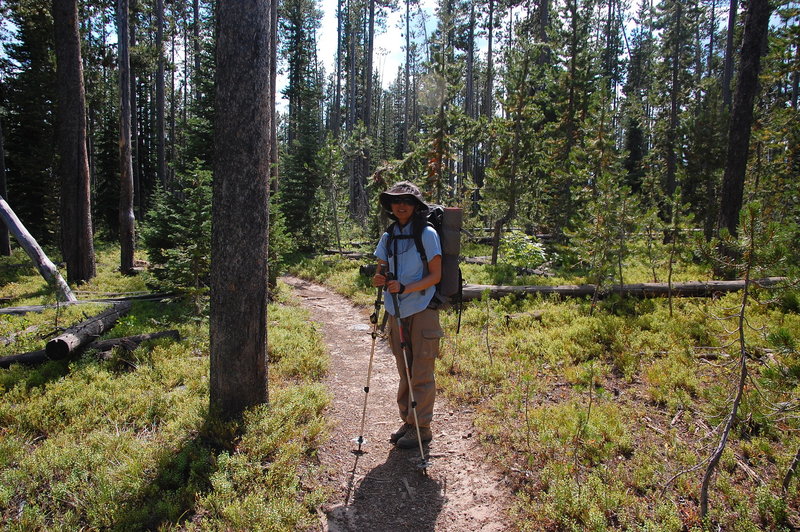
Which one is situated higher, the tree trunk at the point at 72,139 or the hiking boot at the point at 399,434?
the tree trunk at the point at 72,139

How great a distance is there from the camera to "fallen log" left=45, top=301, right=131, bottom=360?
6117 millimetres

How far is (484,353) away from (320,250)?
14924 millimetres

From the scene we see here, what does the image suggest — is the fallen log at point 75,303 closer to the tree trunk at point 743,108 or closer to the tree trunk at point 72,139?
the tree trunk at point 72,139

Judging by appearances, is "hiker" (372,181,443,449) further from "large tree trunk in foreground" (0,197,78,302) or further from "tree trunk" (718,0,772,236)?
"tree trunk" (718,0,772,236)

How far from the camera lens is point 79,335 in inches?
258

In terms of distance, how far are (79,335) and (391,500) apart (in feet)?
18.4

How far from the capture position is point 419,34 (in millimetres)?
38719

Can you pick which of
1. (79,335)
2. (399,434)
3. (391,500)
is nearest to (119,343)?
(79,335)

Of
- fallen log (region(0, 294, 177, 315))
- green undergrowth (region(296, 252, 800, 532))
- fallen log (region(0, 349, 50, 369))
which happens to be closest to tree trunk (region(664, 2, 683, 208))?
green undergrowth (region(296, 252, 800, 532))

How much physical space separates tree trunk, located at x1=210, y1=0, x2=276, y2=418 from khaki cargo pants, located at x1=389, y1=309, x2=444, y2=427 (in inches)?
61.0

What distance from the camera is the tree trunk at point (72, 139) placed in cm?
1202

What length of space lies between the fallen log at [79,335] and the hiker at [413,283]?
5.00 metres

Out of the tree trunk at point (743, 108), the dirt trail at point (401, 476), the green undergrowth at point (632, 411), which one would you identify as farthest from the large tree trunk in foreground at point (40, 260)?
the tree trunk at point (743, 108)

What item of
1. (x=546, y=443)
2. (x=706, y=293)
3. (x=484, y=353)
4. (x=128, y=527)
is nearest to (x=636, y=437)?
(x=546, y=443)
